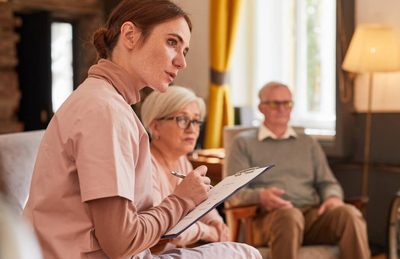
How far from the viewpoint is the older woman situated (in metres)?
A: 1.93

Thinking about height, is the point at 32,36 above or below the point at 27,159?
above

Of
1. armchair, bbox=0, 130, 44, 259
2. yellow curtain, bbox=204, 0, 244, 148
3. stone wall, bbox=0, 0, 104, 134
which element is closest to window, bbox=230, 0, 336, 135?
yellow curtain, bbox=204, 0, 244, 148

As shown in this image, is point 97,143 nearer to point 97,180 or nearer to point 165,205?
point 97,180

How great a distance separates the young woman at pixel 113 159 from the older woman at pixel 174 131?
2.48ft

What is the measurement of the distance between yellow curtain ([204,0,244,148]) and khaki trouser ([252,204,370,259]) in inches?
65.9

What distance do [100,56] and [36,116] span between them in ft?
13.9

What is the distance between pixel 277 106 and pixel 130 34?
1.82 meters

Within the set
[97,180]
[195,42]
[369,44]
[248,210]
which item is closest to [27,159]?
[97,180]

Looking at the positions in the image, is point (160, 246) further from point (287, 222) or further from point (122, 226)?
point (287, 222)

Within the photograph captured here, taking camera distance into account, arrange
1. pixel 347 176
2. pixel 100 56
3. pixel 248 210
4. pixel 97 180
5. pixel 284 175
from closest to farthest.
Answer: pixel 97 180
pixel 100 56
pixel 248 210
pixel 284 175
pixel 347 176

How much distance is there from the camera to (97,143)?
918 millimetres

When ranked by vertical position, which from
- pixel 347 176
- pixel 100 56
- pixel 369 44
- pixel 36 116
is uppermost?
pixel 369 44

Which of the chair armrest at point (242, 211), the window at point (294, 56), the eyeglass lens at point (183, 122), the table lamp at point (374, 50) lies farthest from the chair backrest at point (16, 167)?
the window at point (294, 56)

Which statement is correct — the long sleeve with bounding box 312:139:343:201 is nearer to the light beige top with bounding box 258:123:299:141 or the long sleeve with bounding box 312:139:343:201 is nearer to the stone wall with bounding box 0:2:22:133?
the light beige top with bounding box 258:123:299:141
